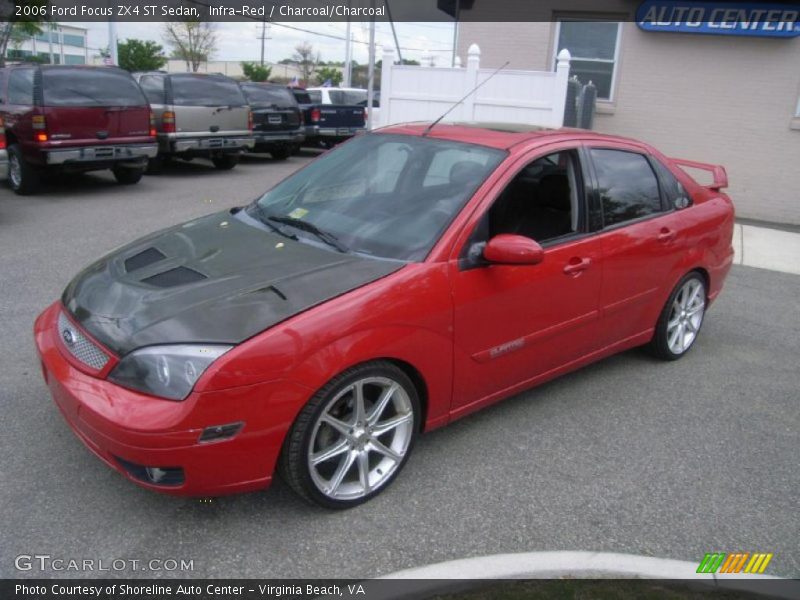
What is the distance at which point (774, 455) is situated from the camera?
3.93 m

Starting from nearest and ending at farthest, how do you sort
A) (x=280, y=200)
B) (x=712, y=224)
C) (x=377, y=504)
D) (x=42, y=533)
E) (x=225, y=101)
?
(x=42, y=533) < (x=377, y=504) < (x=280, y=200) < (x=712, y=224) < (x=225, y=101)

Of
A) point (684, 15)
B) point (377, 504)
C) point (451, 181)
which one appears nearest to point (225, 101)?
point (684, 15)

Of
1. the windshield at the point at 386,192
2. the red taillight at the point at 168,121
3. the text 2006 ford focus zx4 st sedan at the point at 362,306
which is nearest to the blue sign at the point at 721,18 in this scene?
the text 2006 ford focus zx4 st sedan at the point at 362,306

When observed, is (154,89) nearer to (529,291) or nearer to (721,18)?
(721,18)

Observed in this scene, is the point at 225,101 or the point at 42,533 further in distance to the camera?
the point at 225,101

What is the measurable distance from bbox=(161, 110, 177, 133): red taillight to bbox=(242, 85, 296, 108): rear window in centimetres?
288

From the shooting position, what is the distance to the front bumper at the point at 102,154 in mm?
10141

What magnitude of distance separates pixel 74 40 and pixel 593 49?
89690mm

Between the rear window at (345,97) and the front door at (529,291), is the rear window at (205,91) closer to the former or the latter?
the rear window at (345,97)

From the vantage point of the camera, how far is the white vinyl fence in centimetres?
1012

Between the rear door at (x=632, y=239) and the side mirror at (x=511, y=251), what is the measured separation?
0.92 metres

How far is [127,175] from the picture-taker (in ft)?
39.2

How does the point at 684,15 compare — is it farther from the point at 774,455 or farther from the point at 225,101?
the point at 774,455

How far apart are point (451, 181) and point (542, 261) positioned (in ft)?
2.07
